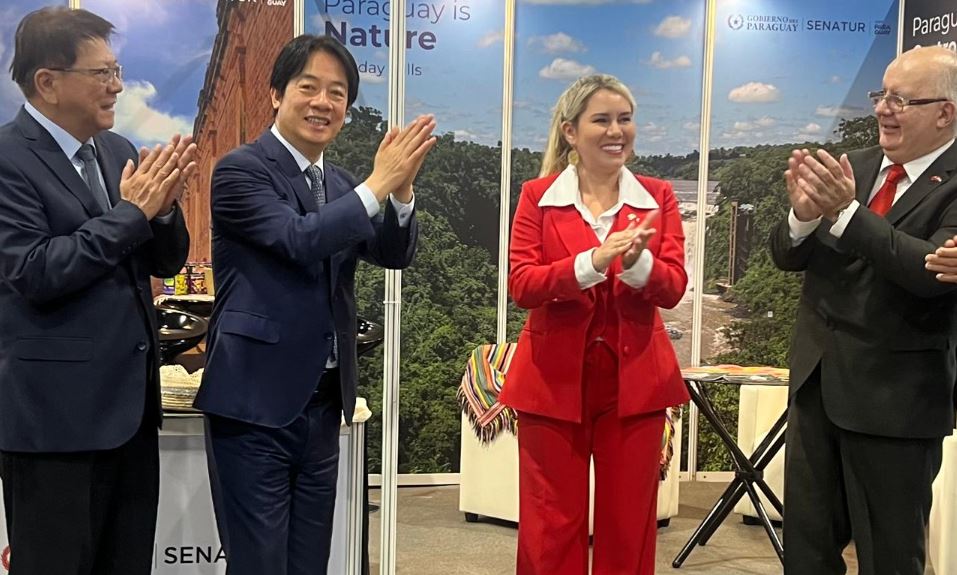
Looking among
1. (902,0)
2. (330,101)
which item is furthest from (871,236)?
(902,0)

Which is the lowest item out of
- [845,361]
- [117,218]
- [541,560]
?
[541,560]

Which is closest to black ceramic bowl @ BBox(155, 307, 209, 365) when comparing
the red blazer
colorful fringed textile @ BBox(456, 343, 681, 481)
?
the red blazer

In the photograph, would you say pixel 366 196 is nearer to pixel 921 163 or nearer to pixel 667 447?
pixel 921 163

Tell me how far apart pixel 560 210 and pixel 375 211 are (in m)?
0.64

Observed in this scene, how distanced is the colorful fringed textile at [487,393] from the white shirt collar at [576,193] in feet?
6.27

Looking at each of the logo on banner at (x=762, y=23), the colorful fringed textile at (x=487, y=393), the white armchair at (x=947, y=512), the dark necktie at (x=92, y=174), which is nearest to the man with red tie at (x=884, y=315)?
the white armchair at (x=947, y=512)

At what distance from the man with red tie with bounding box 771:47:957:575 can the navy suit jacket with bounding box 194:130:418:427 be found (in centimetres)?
118

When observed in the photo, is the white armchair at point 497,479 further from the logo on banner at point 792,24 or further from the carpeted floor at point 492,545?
the logo on banner at point 792,24

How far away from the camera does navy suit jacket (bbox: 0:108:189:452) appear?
177cm

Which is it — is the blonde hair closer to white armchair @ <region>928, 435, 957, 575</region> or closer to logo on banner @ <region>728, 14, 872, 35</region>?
white armchair @ <region>928, 435, 957, 575</region>

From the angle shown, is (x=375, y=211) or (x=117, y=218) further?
(x=375, y=211)

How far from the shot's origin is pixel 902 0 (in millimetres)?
5379

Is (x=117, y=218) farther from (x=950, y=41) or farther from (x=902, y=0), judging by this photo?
(x=902, y=0)

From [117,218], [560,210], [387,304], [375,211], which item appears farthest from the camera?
[387,304]
